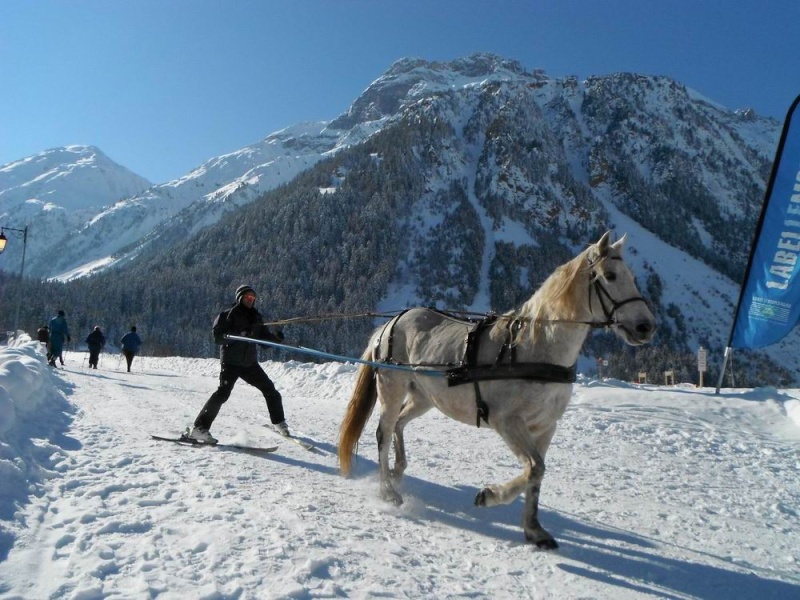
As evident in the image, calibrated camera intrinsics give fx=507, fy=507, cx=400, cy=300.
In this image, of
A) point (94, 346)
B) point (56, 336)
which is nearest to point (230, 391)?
point (56, 336)

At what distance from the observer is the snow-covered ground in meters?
2.61

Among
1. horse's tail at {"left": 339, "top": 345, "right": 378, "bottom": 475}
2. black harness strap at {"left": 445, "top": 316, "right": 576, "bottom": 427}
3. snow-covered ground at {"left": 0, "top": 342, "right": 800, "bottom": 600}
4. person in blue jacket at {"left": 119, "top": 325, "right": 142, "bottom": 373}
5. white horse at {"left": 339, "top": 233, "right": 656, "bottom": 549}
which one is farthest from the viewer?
person in blue jacket at {"left": 119, "top": 325, "right": 142, "bottom": 373}

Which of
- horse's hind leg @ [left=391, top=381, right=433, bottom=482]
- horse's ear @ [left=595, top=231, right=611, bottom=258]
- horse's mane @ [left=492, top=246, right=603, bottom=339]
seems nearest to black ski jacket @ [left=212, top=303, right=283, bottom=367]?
horse's hind leg @ [left=391, top=381, right=433, bottom=482]

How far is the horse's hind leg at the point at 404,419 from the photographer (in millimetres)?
4945

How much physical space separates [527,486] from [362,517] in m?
1.22

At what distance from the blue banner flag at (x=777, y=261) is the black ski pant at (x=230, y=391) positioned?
865cm

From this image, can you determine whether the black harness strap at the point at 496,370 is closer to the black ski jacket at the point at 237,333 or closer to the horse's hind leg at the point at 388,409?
the horse's hind leg at the point at 388,409

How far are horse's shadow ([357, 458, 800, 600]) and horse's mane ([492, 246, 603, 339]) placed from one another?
57.8 inches

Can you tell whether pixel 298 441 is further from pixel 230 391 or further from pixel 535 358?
pixel 535 358

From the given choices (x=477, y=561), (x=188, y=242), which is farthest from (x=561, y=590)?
(x=188, y=242)

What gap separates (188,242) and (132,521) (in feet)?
478

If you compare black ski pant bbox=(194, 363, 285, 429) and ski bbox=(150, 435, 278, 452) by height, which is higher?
black ski pant bbox=(194, 363, 285, 429)

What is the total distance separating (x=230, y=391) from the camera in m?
5.95

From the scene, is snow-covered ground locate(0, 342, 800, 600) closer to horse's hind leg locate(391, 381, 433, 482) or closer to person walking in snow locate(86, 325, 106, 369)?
horse's hind leg locate(391, 381, 433, 482)
